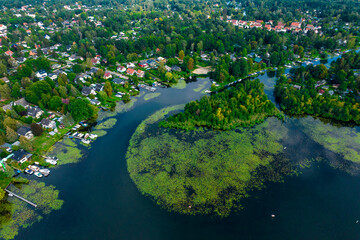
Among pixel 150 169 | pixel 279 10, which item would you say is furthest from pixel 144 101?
pixel 279 10

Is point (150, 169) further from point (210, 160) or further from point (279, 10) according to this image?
point (279, 10)

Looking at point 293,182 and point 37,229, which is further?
point 293,182

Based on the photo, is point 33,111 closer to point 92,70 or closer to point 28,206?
point 28,206

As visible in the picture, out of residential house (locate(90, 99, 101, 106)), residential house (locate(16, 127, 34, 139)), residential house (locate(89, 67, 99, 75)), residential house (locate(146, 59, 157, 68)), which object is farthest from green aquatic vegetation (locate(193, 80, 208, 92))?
residential house (locate(16, 127, 34, 139))

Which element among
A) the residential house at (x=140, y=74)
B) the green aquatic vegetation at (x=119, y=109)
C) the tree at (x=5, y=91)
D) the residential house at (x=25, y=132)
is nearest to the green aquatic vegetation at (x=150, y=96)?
the green aquatic vegetation at (x=119, y=109)

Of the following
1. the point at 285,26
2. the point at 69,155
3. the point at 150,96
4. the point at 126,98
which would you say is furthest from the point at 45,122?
the point at 285,26

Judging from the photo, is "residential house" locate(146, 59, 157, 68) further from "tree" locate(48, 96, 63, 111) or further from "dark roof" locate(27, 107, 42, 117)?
"dark roof" locate(27, 107, 42, 117)
